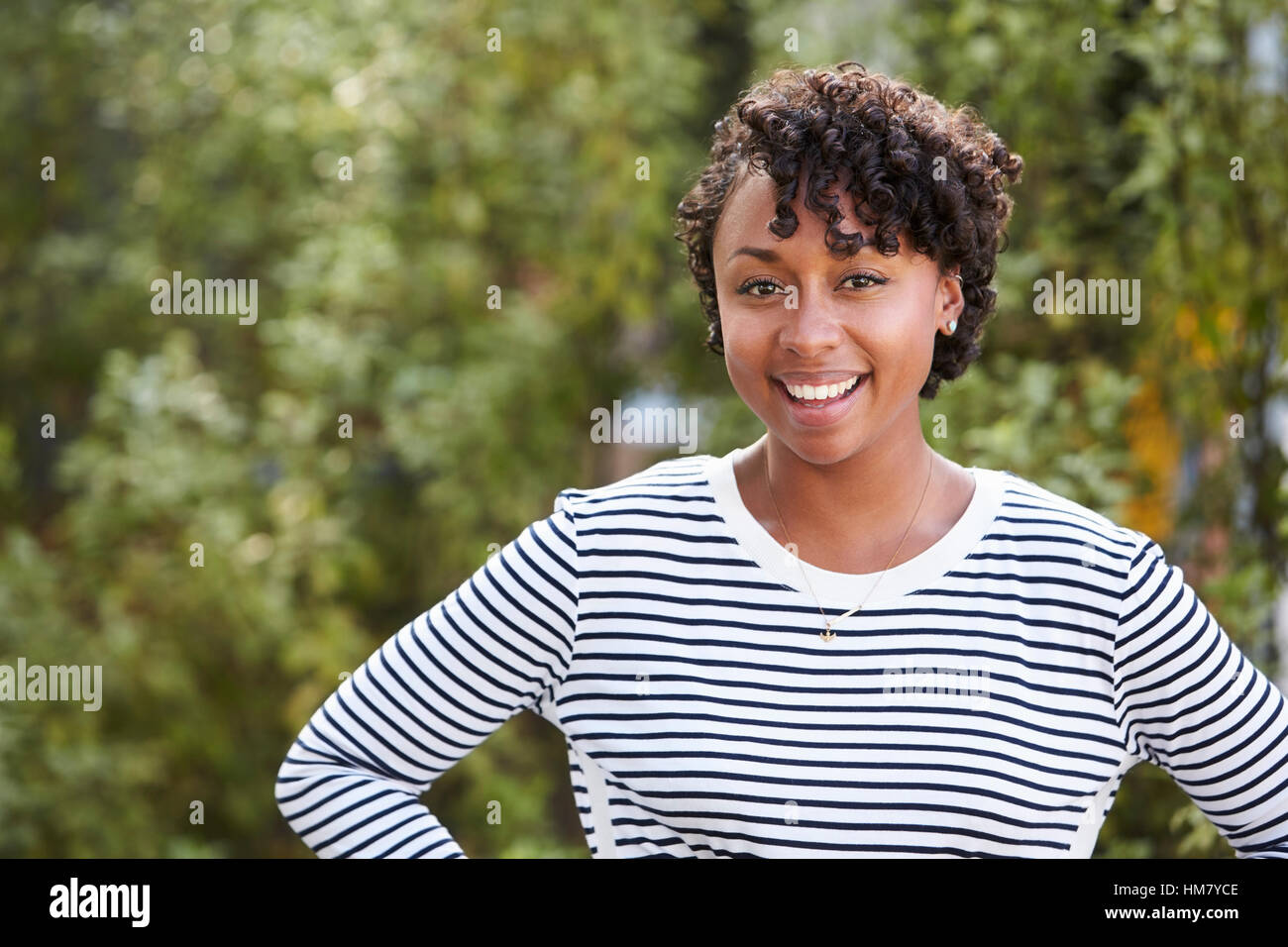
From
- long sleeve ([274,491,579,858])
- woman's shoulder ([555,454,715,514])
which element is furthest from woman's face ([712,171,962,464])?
long sleeve ([274,491,579,858])

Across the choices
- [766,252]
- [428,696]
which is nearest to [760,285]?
[766,252]

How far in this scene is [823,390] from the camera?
1.14 meters

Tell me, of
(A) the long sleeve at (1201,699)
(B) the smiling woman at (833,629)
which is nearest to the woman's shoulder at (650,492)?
(B) the smiling woman at (833,629)

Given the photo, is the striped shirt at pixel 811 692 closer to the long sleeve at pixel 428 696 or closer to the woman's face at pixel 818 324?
the long sleeve at pixel 428 696

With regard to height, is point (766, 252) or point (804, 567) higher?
point (766, 252)

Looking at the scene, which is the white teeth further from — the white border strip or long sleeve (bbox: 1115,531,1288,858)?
the white border strip

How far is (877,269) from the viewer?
3.74ft

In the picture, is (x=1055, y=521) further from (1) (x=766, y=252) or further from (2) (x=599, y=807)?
(2) (x=599, y=807)

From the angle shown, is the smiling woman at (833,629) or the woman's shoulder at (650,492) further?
the woman's shoulder at (650,492)

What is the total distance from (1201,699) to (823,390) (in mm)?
424

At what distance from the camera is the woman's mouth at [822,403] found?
114 centimetres

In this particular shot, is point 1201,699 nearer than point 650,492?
Yes

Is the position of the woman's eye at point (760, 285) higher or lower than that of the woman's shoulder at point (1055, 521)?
higher
